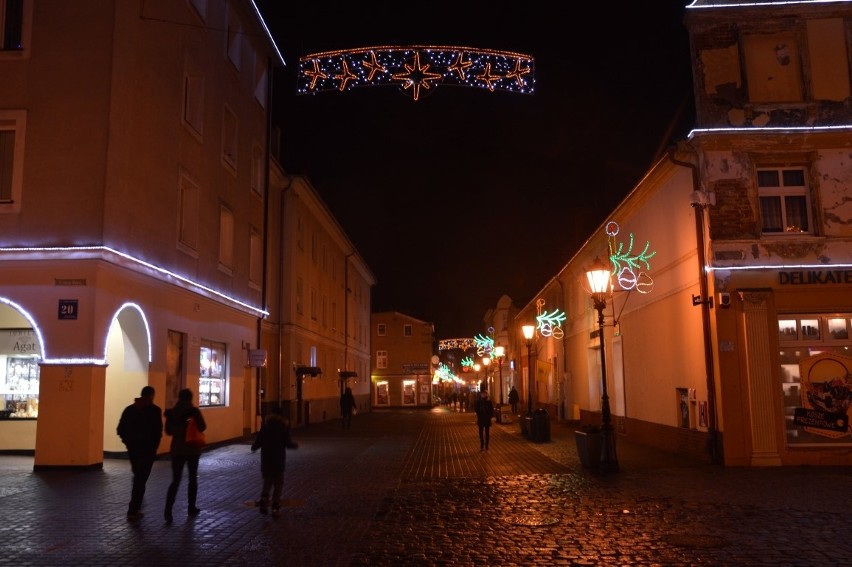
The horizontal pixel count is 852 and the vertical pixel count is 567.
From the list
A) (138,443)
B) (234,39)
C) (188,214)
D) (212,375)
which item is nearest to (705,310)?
(138,443)

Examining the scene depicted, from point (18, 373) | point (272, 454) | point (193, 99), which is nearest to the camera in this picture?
point (272, 454)

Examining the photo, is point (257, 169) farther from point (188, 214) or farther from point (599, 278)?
point (599, 278)

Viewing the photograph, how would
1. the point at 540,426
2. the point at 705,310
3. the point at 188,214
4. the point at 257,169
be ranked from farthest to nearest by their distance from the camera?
the point at 257,169
the point at 540,426
the point at 188,214
the point at 705,310

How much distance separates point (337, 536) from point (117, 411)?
32.4 ft

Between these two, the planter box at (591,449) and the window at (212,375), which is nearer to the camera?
the planter box at (591,449)

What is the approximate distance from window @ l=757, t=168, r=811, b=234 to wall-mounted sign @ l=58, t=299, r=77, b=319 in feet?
47.5

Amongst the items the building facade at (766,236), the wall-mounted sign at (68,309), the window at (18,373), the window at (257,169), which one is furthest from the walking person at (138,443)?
the window at (257,169)

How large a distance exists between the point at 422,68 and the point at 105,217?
7036mm

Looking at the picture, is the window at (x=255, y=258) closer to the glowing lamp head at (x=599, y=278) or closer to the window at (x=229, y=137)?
the window at (x=229, y=137)

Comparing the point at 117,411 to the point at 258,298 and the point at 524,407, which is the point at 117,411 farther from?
the point at 524,407

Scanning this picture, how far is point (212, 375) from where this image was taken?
2169cm

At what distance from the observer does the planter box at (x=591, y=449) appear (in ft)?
49.9

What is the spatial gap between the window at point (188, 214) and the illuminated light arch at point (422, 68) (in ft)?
20.5

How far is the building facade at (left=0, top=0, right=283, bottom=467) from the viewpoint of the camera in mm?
14773
